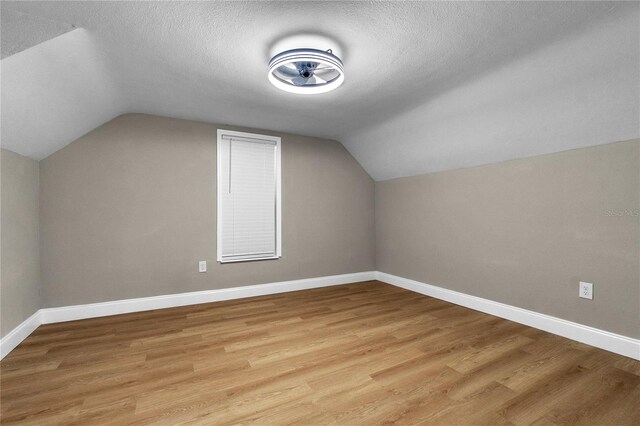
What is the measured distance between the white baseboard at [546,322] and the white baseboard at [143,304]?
1.55 m

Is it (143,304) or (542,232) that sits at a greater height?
(542,232)

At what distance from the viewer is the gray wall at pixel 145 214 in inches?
115

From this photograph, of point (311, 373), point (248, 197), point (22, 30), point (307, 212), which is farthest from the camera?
point (307, 212)

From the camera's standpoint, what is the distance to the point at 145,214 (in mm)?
3246

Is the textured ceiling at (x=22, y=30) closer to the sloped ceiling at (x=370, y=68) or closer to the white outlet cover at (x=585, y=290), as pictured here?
the sloped ceiling at (x=370, y=68)

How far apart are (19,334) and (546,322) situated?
4.63 metres

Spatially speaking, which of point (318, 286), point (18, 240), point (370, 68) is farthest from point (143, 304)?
point (370, 68)

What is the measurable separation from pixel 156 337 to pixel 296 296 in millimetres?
1710

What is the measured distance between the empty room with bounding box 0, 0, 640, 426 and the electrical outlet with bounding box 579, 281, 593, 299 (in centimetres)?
1

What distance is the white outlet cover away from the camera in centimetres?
238

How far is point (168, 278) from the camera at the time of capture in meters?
3.33

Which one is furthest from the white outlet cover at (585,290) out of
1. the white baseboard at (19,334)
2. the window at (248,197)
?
the white baseboard at (19,334)

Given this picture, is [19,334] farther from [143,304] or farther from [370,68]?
[370,68]

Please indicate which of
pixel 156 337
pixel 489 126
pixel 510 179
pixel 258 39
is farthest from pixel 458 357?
pixel 258 39
